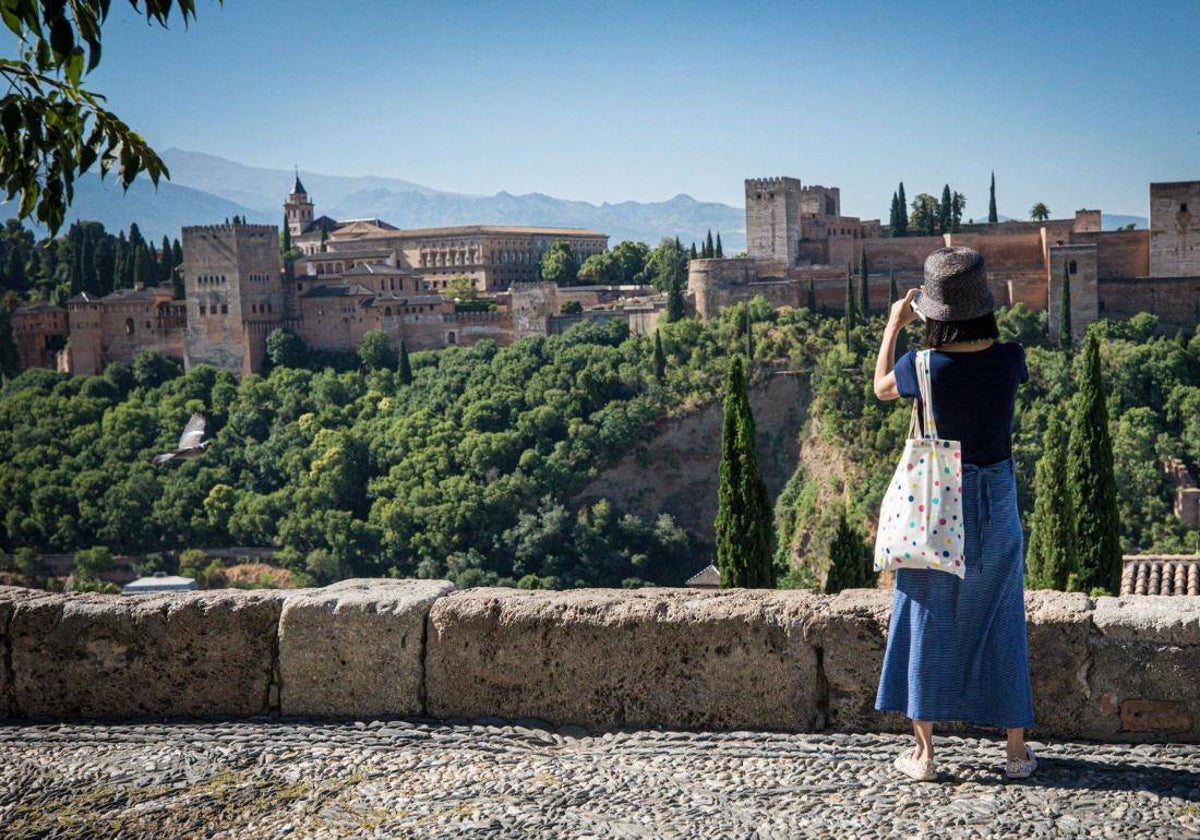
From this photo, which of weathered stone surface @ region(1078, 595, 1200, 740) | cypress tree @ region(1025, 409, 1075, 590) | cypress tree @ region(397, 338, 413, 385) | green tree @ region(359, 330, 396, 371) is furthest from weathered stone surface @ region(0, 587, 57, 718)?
green tree @ region(359, 330, 396, 371)

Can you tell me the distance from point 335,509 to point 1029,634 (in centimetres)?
3873

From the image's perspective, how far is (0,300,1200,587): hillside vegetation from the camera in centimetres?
3644

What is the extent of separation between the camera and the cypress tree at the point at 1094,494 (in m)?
18.7

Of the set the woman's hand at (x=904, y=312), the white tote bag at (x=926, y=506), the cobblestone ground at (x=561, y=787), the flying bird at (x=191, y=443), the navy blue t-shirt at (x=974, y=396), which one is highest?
the woman's hand at (x=904, y=312)

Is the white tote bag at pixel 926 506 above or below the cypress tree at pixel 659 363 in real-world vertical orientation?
above

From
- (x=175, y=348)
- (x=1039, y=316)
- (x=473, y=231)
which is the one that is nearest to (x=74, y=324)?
(x=175, y=348)

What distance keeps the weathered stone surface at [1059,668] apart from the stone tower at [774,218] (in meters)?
45.4

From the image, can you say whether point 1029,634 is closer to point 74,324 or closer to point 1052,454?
point 1052,454

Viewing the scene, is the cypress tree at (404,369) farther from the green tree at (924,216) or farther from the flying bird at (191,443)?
the green tree at (924,216)

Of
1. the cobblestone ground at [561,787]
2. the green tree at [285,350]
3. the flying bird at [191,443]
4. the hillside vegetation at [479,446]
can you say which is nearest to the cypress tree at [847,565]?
the hillside vegetation at [479,446]

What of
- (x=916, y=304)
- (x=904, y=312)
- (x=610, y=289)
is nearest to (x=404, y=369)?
(x=610, y=289)

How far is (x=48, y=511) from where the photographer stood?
43.0m

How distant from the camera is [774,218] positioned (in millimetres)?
49688

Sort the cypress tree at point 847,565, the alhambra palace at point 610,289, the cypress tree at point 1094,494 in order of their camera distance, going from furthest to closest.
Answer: the alhambra palace at point 610,289 < the cypress tree at point 847,565 < the cypress tree at point 1094,494
